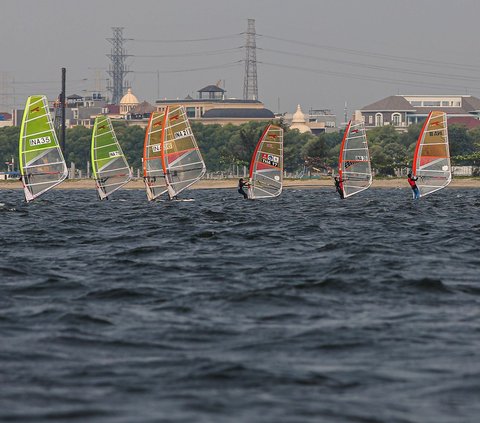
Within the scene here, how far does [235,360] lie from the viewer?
15.8 m

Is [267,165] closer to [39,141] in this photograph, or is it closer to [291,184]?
[39,141]

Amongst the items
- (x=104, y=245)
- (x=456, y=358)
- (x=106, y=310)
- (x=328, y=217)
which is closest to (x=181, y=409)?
(x=456, y=358)

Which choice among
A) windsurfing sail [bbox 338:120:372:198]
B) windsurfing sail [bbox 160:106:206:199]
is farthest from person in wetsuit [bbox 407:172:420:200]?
windsurfing sail [bbox 160:106:206:199]

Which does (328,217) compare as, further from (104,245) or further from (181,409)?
(181,409)

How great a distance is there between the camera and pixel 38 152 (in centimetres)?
6994

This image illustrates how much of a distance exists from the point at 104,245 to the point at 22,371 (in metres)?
20.4

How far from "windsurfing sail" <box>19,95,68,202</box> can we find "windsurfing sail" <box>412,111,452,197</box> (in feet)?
77.3

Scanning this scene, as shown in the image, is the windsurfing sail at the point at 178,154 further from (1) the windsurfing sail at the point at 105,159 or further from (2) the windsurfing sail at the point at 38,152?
(1) the windsurfing sail at the point at 105,159

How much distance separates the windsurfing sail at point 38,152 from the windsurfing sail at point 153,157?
711 cm

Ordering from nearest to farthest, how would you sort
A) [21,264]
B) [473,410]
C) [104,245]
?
[473,410] < [21,264] < [104,245]

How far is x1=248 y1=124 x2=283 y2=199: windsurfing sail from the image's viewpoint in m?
77.0

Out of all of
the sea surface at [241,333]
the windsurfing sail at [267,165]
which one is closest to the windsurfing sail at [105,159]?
the windsurfing sail at [267,165]

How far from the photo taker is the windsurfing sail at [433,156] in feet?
Result: 249

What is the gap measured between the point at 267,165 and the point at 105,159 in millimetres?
11954
